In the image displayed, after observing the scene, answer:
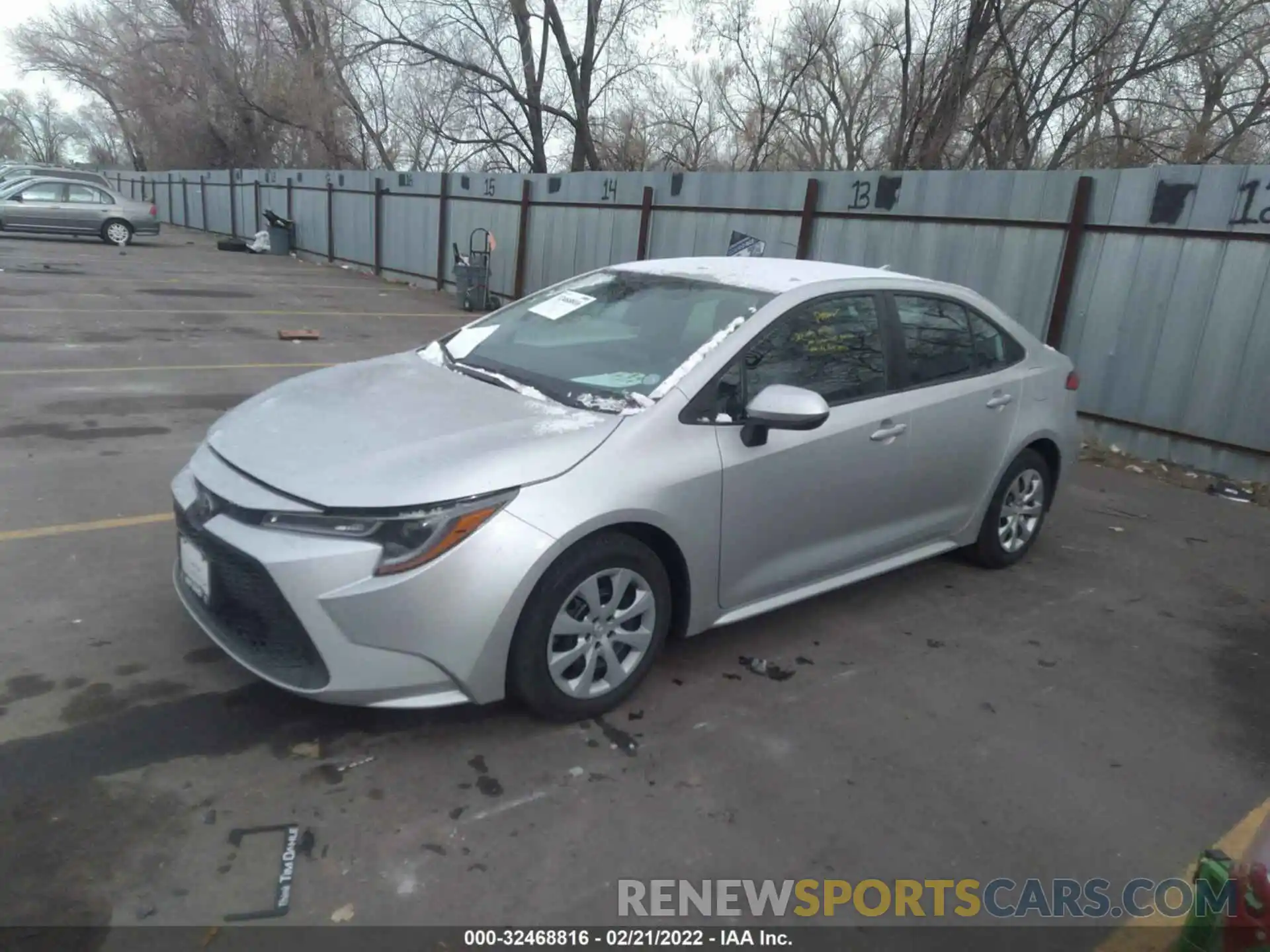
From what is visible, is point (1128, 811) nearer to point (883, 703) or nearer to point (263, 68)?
point (883, 703)

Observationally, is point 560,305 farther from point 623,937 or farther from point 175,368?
point 175,368

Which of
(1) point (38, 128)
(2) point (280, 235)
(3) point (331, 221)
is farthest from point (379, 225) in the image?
(1) point (38, 128)

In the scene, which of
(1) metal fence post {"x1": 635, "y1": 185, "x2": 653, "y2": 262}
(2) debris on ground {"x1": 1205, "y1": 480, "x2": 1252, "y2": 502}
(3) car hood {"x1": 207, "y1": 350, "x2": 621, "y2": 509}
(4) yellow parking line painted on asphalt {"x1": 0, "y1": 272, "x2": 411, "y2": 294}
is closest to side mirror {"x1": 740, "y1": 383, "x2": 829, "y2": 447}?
(3) car hood {"x1": 207, "y1": 350, "x2": 621, "y2": 509}

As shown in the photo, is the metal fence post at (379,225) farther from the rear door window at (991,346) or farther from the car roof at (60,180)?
the rear door window at (991,346)

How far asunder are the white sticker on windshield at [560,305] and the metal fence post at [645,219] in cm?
860

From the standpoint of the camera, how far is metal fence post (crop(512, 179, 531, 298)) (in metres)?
15.7

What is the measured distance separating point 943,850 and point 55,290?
1549cm

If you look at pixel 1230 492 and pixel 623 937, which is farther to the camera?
pixel 1230 492

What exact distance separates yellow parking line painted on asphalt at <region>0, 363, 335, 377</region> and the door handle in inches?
218

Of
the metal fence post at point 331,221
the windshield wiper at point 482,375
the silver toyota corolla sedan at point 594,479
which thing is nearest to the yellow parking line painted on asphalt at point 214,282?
the metal fence post at point 331,221

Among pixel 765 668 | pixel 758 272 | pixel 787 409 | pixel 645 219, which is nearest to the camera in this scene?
pixel 787 409

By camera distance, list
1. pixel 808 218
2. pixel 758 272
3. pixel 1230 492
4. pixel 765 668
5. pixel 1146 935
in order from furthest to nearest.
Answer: pixel 808 218 < pixel 1230 492 < pixel 758 272 < pixel 765 668 < pixel 1146 935

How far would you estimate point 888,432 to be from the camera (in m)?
4.11

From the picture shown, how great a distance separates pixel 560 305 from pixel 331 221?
20.7 meters
